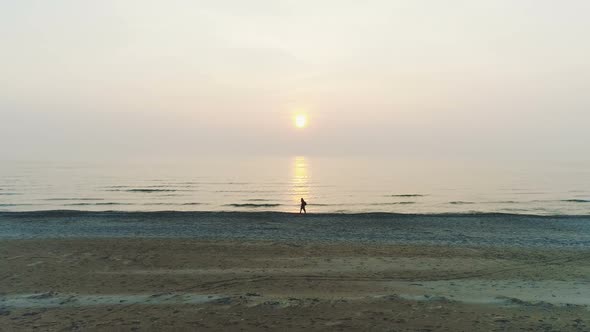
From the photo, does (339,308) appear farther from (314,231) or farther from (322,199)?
(322,199)

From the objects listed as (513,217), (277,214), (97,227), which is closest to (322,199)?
(277,214)

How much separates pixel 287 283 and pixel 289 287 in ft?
1.63

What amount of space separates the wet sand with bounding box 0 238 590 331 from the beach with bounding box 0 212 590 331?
0.05 meters

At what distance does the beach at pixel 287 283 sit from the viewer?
10.9 metres

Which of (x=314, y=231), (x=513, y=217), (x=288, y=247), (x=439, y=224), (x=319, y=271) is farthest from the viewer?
(x=513, y=217)

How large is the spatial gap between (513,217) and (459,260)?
19215 mm

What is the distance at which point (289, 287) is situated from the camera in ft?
45.9

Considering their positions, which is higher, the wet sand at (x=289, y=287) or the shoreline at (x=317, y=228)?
the shoreline at (x=317, y=228)

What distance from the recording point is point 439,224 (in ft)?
102

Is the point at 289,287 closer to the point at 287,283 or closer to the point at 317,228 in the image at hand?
the point at 287,283

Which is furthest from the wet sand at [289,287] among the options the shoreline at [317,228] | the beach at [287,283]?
the shoreline at [317,228]

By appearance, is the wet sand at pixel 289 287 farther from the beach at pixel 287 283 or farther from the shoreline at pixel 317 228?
the shoreline at pixel 317 228

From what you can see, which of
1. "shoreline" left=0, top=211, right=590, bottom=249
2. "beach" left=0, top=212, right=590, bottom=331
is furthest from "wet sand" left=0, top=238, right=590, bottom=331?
"shoreline" left=0, top=211, right=590, bottom=249

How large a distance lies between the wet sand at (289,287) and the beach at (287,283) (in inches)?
1.9
